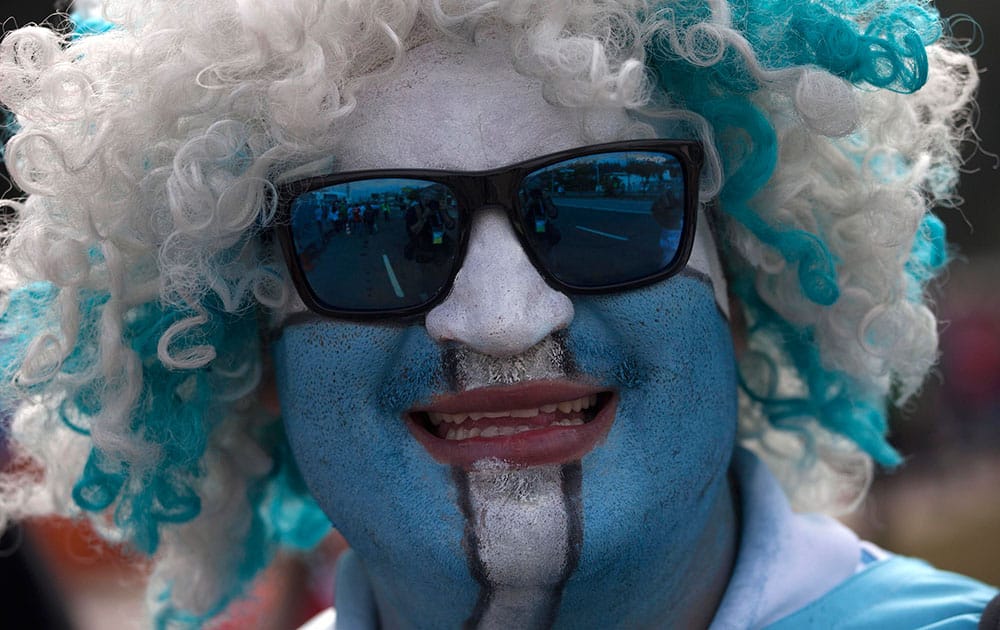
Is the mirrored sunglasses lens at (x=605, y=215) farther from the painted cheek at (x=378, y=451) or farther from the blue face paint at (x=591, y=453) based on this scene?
the painted cheek at (x=378, y=451)

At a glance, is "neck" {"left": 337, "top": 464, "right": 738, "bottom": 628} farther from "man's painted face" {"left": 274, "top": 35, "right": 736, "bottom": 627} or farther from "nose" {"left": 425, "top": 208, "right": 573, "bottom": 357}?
"nose" {"left": 425, "top": 208, "right": 573, "bottom": 357}

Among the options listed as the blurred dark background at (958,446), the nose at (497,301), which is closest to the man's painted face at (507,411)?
the nose at (497,301)

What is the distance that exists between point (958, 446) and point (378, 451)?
19.1 feet

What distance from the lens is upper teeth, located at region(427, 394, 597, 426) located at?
5.04 feet

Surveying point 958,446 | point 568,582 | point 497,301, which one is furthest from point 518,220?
point 958,446

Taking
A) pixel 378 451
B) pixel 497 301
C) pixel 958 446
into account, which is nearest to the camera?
pixel 497 301

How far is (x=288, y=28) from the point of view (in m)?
1.48

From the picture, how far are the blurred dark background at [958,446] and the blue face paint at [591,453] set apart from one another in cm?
399

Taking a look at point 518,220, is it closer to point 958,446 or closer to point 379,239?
point 379,239

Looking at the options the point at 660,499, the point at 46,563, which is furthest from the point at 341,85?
the point at 46,563

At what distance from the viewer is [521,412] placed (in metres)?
1.54

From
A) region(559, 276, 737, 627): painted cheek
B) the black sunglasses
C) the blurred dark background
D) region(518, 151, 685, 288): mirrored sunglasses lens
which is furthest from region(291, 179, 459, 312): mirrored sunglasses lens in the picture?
the blurred dark background

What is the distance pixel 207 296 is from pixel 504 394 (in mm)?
525

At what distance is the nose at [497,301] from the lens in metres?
1.44
